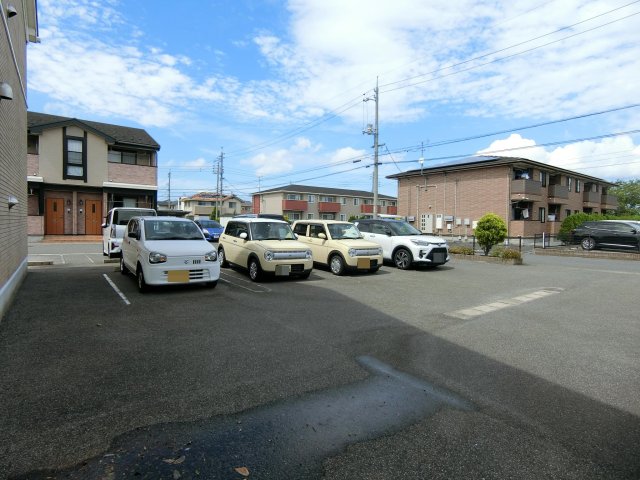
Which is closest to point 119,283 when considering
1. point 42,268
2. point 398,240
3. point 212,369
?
point 42,268

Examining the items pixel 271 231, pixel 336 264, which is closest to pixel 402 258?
pixel 336 264

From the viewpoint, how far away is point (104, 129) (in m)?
23.8

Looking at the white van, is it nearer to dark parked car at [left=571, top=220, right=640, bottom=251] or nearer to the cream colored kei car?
the cream colored kei car

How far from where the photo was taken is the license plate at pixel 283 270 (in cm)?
881

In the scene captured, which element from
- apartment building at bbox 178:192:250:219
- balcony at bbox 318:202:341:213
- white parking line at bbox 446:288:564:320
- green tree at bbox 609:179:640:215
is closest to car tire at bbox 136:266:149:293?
white parking line at bbox 446:288:564:320

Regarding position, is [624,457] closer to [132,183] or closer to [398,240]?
[398,240]

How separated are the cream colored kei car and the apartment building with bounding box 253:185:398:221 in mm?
38501

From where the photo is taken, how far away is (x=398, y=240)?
12.4 metres

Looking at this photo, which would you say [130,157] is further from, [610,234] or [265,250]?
[610,234]

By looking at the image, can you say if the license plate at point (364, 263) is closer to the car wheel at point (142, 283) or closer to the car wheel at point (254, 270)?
the car wheel at point (254, 270)

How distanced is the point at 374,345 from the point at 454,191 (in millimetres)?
30625

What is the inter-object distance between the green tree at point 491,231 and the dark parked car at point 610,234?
25.8 ft

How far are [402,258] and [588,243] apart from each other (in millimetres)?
13700

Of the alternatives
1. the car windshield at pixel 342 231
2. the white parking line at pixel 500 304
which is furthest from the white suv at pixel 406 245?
the white parking line at pixel 500 304
